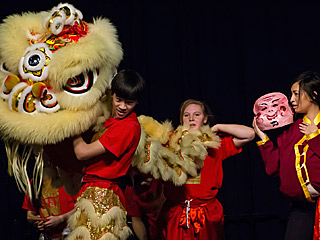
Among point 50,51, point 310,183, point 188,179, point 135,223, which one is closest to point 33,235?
point 135,223

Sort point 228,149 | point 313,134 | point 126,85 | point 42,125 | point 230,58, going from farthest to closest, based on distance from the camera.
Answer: point 230,58 → point 228,149 → point 313,134 → point 126,85 → point 42,125

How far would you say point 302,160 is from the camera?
250cm

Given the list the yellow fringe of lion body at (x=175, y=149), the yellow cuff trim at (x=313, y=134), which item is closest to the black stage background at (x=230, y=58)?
the yellow fringe of lion body at (x=175, y=149)

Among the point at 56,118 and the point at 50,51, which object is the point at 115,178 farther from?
the point at 50,51

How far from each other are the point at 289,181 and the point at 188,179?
0.61 metres

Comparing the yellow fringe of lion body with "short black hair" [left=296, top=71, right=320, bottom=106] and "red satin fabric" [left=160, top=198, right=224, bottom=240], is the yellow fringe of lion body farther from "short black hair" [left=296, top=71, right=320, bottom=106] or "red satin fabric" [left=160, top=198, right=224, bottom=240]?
"short black hair" [left=296, top=71, right=320, bottom=106]

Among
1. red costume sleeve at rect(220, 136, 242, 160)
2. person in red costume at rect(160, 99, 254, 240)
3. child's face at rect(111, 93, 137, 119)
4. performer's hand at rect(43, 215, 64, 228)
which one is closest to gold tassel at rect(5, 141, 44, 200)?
performer's hand at rect(43, 215, 64, 228)

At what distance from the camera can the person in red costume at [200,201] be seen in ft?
9.32

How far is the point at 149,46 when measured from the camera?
3928 mm

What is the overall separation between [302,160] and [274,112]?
0.99 feet

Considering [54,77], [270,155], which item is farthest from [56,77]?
[270,155]

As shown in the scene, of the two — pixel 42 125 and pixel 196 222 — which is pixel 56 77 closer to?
pixel 42 125

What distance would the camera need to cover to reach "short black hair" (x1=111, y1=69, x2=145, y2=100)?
220cm

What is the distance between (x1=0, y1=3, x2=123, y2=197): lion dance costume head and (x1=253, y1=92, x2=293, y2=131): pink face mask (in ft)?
2.94
